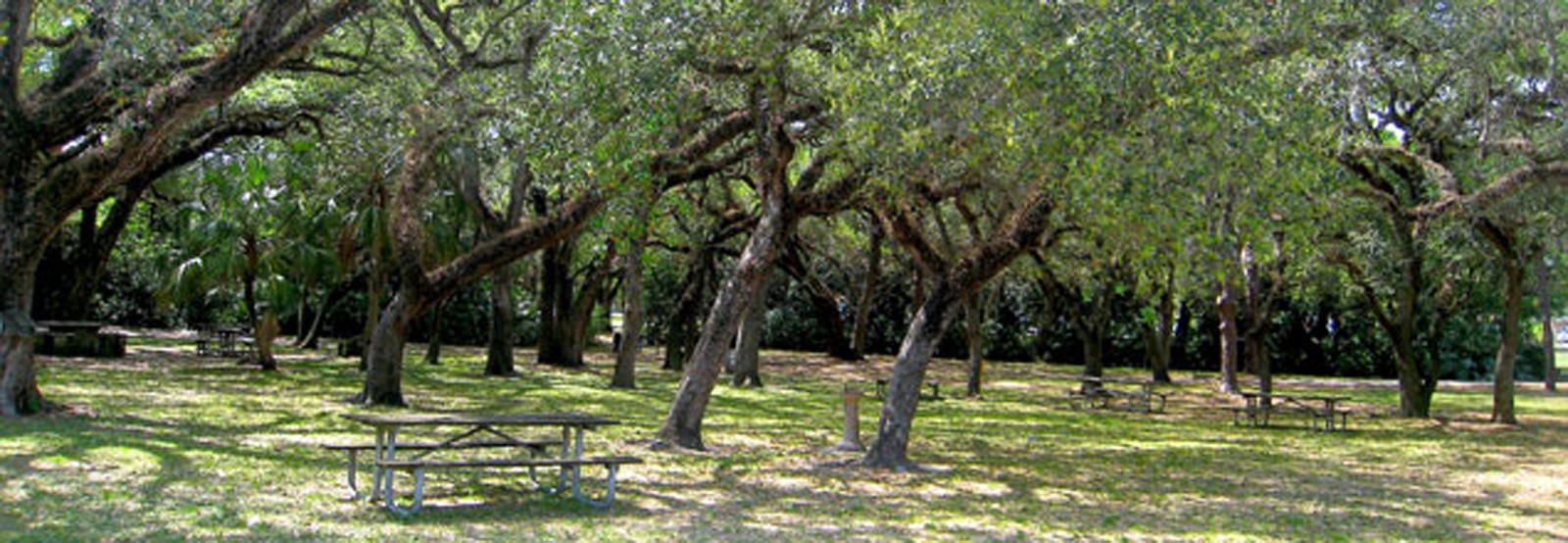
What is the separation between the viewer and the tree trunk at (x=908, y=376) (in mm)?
11367

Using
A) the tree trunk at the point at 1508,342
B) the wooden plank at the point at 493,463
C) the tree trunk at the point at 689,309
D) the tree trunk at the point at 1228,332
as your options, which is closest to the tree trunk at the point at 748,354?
the tree trunk at the point at 689,309

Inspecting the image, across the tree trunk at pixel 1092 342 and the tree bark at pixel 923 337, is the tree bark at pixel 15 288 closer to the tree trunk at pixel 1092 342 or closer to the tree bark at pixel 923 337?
the tree bark at pixel 923 337

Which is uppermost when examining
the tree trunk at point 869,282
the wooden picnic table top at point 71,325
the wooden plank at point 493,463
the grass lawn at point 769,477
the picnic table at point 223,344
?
the tree trunk at point 869,282

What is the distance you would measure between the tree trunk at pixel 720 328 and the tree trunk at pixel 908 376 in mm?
1809

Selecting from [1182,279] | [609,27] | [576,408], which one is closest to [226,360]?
[576,408]

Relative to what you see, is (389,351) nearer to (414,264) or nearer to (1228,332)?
(414,264)

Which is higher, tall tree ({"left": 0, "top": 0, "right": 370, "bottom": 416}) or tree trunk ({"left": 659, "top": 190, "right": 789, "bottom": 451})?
tall tree ({"left": 0, "top": 0, "right": 370, "bottom": 416})

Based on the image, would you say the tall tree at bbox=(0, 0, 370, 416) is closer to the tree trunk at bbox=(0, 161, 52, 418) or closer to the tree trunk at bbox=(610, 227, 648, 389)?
the tree trunk at bbox=(0, 161, 52, 418)

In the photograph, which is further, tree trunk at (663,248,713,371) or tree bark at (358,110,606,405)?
tree trunk at (663,248,713,371)

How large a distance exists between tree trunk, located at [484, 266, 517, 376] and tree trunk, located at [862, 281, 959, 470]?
495 inches

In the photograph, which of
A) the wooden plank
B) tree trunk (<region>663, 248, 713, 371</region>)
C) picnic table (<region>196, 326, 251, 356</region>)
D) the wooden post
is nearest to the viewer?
the wooden plank

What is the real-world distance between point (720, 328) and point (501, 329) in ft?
37.7

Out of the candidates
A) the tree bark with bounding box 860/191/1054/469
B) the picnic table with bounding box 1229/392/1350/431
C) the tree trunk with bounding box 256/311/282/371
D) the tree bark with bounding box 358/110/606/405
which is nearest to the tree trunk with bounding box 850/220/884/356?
the picnic table with bounding box 1229/392/1350/431

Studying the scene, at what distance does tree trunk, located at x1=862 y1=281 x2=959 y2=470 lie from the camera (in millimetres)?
11367
